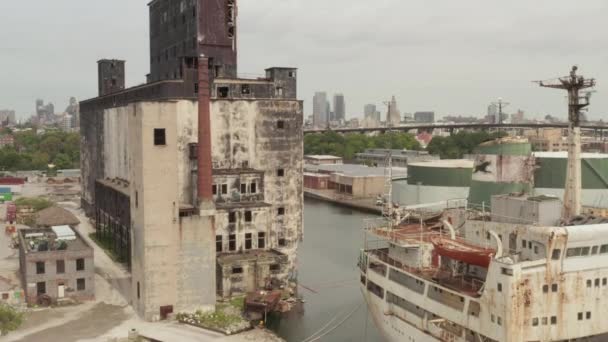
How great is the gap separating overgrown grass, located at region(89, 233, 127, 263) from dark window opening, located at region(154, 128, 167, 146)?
1395cm

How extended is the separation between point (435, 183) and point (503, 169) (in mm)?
26025

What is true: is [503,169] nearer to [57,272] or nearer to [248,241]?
[248,241]

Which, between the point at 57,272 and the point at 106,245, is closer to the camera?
the point at 57,272

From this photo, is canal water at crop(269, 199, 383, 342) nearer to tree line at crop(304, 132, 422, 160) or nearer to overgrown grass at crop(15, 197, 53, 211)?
overgrown grass at crop(15, 197, 53, 211)

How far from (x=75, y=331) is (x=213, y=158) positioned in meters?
12.9

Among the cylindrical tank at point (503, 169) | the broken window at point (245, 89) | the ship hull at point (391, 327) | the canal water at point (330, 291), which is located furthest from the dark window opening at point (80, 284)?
the cylindrical tank at point (503, 169)

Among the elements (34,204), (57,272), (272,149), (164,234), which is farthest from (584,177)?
(34,204)

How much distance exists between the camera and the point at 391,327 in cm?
2778

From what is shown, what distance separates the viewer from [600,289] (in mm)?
22016

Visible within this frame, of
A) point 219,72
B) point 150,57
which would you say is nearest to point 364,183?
point 150,57

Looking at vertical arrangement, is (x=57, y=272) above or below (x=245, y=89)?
below

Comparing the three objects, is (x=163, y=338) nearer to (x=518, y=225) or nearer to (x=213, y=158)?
(x=213, y=158)

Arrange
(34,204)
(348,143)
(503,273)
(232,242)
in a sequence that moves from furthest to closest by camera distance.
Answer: (348,143)
(34,204)
(232,242)
(503,273)

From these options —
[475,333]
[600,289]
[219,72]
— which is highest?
[219,72]
